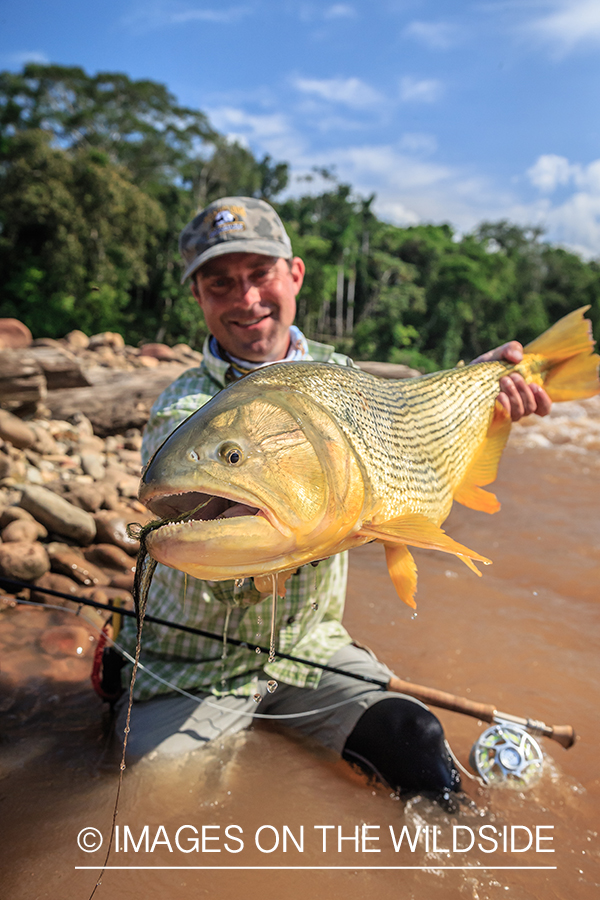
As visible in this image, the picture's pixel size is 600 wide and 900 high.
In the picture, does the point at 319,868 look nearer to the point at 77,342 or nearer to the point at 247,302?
the point at 247,302

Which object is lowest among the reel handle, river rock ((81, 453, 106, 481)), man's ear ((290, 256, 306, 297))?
the reel handle

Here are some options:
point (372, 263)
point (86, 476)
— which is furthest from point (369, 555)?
point (372, 263)

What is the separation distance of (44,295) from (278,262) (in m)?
23.6

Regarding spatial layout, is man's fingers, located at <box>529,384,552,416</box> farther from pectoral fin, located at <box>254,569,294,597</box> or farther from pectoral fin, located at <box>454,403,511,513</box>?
pectoral fin, located at <box>254,569,294,597</box>

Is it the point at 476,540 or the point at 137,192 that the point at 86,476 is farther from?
the point at 137,192

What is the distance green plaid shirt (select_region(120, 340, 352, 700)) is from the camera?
2766 millimetres

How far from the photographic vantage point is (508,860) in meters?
2.38

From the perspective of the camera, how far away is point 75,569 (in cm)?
467

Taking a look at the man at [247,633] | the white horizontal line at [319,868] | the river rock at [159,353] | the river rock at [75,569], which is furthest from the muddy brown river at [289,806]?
the river rock at [159,353]

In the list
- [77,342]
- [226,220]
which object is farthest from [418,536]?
[77,342]

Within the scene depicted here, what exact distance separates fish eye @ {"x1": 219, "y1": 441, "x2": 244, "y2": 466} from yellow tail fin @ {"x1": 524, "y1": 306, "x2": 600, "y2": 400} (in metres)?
2.16

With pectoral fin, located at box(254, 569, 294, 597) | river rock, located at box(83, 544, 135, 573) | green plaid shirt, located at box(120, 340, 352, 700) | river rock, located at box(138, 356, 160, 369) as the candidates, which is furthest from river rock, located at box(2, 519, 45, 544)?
river rock, located at box(138, 356, 160, 369)

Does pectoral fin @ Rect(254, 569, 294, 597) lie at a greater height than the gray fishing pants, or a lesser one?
greater

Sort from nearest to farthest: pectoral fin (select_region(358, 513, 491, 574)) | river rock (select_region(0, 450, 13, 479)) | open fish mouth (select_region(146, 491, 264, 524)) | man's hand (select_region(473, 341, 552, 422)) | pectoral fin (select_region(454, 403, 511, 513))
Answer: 1. open fish mouth (select_region(146, 491, 264, 524))
2. pectoral fin (select_region(358, 513, 491, 574))
3. pectoral fin (select_region(454, 403, 511, 513))
4. man's hand (select_region(473, 341, 552, 422))
5. river rock (select_region(0, 450, 13, 479))
